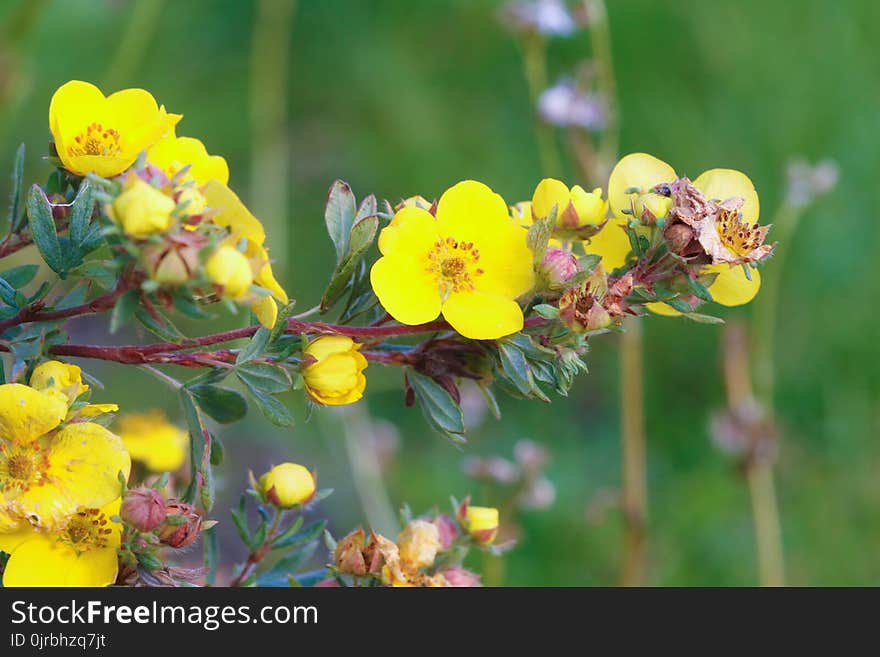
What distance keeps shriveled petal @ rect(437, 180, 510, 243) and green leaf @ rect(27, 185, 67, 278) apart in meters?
0.32

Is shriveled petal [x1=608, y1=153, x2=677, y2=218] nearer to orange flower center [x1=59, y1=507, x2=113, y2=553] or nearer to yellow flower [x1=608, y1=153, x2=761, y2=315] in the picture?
yellow flower [x1=608, y1=153, x2=761, y2=315]

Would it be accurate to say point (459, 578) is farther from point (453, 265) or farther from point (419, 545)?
point (453, 265)

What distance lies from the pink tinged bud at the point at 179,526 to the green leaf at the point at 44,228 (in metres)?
0.21

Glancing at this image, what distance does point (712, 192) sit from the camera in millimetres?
923

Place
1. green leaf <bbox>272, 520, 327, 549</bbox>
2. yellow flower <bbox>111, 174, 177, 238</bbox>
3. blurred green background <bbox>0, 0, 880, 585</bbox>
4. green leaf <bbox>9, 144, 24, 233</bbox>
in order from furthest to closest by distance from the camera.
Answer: blurred green background <bbox>0, 0, 880, 585</bbox>
green leaf <bbox>272, 520, 327, 549</bbox>
green leaf <bbox>9, 144, 24, 233</bbox>
yellow flower <bbox>111, 174, 177, 238</bbox>

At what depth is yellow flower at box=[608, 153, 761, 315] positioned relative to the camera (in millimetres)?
883

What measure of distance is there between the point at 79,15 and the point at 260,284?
2.35 metres

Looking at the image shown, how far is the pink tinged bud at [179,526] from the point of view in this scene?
2.62ft

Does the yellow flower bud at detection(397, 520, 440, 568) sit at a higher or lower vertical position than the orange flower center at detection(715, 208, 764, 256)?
lower

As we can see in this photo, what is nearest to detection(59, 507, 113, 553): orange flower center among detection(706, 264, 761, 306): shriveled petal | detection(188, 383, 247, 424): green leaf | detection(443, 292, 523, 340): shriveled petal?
detection(188, 383, 247, 424): green leaf

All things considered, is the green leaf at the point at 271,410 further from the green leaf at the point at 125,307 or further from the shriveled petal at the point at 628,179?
the shriveled petal at the point at 628,179

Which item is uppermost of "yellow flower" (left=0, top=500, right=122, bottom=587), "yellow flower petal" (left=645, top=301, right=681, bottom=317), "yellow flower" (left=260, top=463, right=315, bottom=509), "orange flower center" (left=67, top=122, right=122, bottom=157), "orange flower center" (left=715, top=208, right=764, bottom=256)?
"orange flower center" (left=67, top=122, right=122, bottom=157)

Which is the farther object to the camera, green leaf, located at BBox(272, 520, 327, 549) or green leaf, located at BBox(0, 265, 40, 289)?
green leaf, located at BBox(272, 520, 327, 549)

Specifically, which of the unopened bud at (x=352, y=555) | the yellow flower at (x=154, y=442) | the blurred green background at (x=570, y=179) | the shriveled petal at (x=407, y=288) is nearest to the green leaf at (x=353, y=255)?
the shriveled petal at (x=407, y=288)
